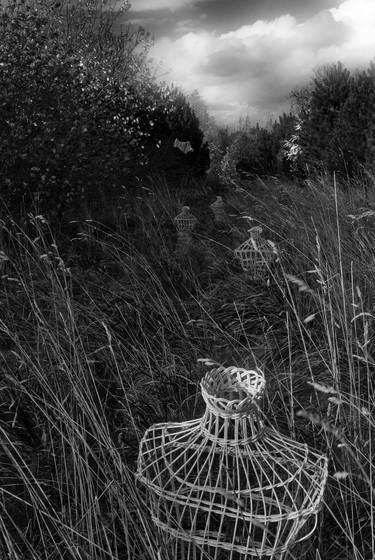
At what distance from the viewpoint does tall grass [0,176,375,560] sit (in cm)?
174

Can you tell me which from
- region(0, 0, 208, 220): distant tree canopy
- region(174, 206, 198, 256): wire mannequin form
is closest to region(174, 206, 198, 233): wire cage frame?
region(174, 206, 198, 256): wire mannequin form

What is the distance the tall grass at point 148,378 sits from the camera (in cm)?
174

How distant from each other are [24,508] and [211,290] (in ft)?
7.78

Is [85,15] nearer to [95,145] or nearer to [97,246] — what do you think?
[95,145]

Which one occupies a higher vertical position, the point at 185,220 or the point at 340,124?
the point at 340,124

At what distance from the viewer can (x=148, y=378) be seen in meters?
2.87

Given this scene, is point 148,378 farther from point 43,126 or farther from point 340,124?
point 340,124

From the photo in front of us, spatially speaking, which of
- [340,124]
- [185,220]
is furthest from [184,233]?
[340,124]

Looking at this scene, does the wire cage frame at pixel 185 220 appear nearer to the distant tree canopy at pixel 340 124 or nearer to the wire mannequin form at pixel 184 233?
the wire mannequin form at pixel 184 233

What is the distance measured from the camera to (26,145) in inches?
235

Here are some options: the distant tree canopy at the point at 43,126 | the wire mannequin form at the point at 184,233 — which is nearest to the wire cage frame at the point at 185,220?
the wire mannequin form at the point at 184,233

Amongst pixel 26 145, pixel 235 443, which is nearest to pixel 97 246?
pixel 26 145

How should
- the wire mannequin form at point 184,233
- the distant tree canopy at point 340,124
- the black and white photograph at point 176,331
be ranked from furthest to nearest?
the distant tree canopy at point 340,124 < the wire mannequin form at point 184,233 < the black and white photograph at point 176,331

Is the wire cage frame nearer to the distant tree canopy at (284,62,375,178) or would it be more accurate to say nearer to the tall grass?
the tall grass
